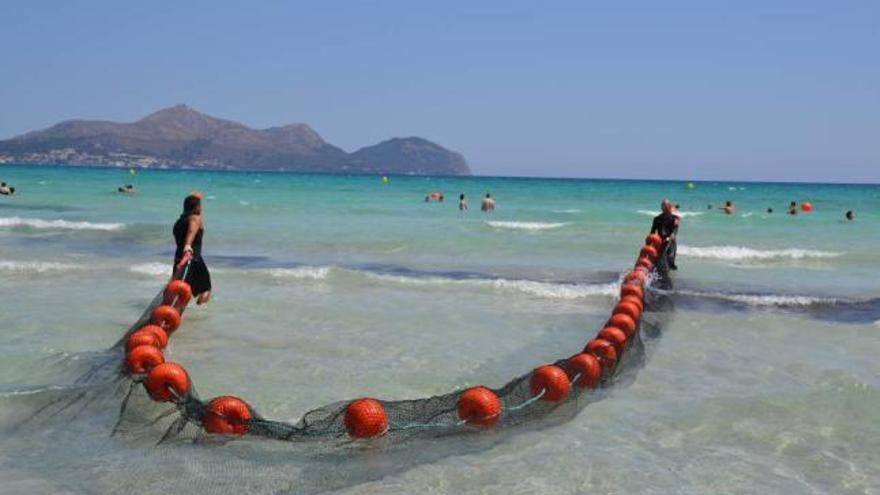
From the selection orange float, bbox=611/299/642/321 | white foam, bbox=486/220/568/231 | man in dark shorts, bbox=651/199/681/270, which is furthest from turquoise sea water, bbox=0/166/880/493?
white foam, bbox=486/220/568/231

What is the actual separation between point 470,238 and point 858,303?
510 inches

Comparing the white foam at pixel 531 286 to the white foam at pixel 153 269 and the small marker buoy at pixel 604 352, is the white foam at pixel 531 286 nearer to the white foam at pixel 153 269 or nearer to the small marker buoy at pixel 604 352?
the white foam at pixel 153 269

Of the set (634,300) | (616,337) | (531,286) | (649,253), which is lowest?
(531,286)

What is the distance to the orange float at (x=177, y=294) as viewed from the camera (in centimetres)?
946

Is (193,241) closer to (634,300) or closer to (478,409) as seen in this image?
(478,409)

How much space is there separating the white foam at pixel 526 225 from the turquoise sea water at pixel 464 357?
9390mm

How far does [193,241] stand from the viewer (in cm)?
1002

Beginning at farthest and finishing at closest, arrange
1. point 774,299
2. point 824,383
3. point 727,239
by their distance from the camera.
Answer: point 727,239 → point 774,299 → point 824,383

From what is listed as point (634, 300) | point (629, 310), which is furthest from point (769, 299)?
point (629, 310)

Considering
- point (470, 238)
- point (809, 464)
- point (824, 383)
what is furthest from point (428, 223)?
point (809, 464)

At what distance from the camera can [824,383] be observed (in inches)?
315

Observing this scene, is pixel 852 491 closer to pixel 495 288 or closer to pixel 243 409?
pixel 243 409

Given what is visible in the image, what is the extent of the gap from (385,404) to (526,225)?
26643 millimetres

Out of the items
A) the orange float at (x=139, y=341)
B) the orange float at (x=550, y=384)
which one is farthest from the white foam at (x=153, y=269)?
the orange float at (x=550, y=384)
